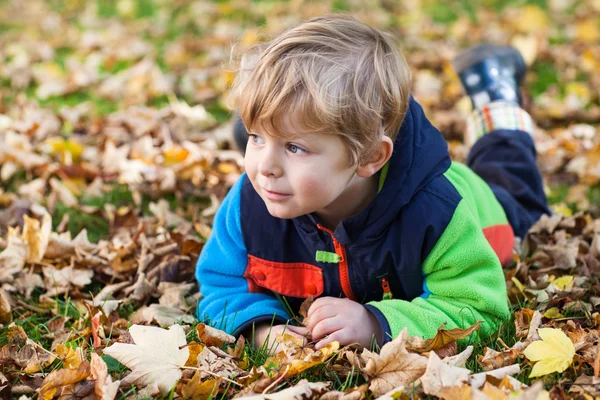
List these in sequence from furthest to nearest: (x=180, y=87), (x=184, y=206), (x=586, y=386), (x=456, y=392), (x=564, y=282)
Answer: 1. (x=180, y=87)
2. (x=184, y=206)
3. (x=564, y=282)
4. (x=586, y=386)
5. (x=456, y=392)

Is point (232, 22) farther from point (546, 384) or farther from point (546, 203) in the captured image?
point (546, 384)

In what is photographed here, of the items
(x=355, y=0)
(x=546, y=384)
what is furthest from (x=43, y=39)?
(x=546, y=384)

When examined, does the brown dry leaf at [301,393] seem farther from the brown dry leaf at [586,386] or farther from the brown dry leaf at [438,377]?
the brown dry leaf at [586,386]

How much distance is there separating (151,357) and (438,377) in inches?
30.6

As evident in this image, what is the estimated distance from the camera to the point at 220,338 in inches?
89.4

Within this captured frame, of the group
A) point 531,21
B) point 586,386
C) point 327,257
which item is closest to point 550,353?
point 586,386

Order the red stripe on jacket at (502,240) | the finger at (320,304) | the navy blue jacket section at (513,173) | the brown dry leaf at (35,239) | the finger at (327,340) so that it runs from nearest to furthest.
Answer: the finger at (327,340), the finger at (320,304), the red stripe on jacket at (502,240), the brown dry leaf at (35,239), the navy blue jacket section at (513,173)

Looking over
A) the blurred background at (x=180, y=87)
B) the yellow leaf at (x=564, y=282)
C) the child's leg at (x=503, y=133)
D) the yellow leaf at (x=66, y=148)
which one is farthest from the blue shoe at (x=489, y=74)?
the yellow leaf at (x=66, y=148)

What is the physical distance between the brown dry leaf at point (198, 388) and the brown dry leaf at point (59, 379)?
0.27m

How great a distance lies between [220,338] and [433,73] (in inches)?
145

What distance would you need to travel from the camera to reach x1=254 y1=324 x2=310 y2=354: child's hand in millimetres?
2301

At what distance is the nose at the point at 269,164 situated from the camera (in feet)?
6.74

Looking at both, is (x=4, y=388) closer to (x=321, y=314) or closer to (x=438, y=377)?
(x=321, y=314)

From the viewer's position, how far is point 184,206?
356cm
